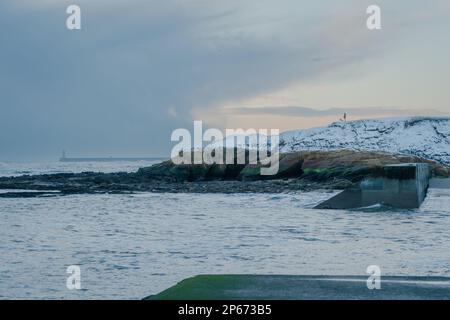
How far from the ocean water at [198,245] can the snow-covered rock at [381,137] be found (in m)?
36.9

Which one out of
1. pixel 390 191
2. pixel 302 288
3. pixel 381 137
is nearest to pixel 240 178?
pixel 381 137

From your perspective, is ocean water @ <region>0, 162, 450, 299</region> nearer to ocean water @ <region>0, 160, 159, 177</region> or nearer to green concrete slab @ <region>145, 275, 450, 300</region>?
green concrete slab @ <region>145, 275, 450, 300</region>

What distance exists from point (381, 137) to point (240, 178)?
20486 mm

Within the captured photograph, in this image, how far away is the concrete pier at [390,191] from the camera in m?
20.0

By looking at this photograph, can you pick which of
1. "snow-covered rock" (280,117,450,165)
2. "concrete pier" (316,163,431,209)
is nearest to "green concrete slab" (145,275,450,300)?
"concrete pier" (316,163,431,209)

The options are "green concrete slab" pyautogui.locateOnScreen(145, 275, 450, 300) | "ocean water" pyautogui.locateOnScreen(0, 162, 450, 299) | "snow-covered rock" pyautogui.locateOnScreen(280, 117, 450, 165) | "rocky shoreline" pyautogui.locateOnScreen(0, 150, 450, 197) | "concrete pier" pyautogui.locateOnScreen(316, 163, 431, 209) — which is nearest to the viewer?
"green concrete slab" pyautogui.locateOnScreen(145, 275, 450, 300)

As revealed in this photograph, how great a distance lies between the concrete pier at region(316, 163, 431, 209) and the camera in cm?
2003

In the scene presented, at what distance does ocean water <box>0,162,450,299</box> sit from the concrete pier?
0.47 m
